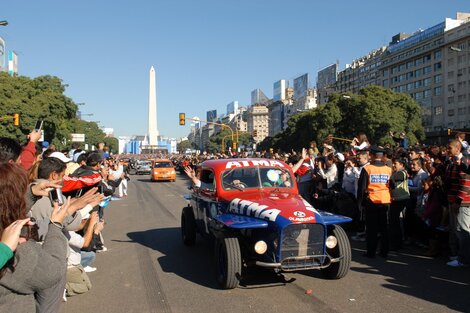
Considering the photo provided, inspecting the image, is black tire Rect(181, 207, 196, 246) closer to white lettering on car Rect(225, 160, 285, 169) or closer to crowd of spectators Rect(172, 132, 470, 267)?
white lettering on car Rect(225, 160, 285, 169)

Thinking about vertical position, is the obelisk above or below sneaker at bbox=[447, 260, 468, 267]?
above

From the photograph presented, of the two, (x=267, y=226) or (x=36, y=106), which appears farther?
(x=36, y=106)

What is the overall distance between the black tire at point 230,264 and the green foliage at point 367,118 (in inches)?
2020

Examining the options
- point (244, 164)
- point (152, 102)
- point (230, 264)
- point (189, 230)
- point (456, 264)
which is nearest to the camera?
point (230, 264)

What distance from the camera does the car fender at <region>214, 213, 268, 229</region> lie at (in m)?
6.09

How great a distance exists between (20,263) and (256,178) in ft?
17.6

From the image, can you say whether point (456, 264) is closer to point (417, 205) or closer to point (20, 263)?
point (417, 205)

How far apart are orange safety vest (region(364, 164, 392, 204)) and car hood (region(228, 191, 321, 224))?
1533 millimetres

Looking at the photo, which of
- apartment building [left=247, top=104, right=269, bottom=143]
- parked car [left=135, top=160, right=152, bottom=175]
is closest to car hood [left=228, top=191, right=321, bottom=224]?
parked car [left=135, top=160, right=152, bottom=175]

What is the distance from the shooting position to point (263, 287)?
6.37 meters

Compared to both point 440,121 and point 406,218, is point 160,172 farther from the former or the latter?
point 440,121

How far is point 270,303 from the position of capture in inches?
224

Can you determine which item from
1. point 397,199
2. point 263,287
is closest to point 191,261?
point 263,287

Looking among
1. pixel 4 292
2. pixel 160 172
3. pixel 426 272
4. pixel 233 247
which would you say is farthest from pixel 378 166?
pixel 160 172
